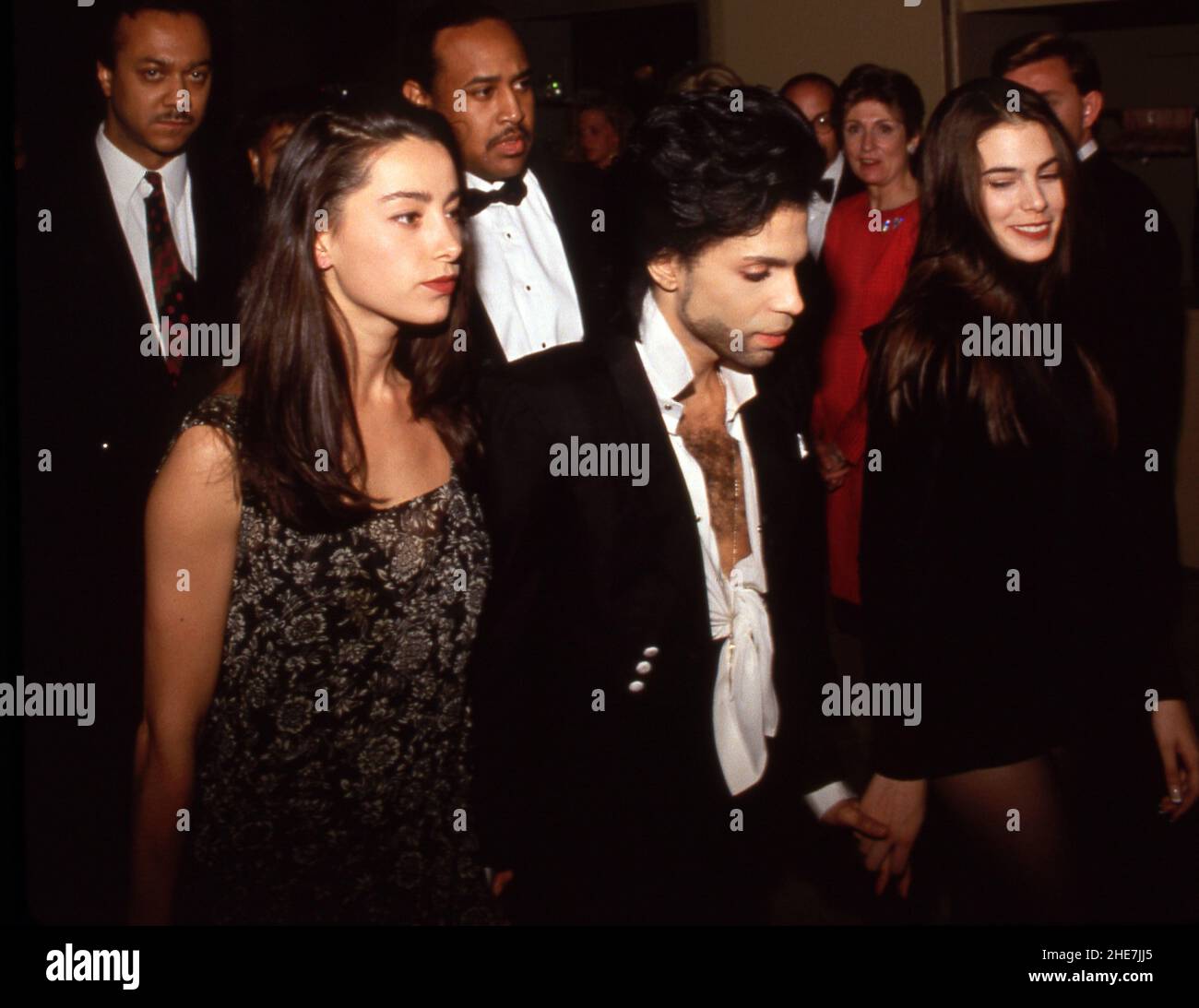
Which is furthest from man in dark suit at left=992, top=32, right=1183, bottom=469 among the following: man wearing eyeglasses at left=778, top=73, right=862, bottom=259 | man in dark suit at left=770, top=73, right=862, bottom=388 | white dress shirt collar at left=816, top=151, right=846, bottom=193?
white dress shirt collar at left=816, top=151, right=846, bottom=193

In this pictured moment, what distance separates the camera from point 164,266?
2.89 m

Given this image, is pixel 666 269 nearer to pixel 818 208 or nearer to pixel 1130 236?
pixel 1130 236

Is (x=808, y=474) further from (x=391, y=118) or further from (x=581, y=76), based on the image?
(x=581, y=76)

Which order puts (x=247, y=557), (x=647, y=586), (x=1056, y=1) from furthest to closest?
(x=1056, y=1) < (x=647, y=586) < (x=247, y=557)

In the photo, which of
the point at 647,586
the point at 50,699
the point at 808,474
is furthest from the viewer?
the point at 50,699

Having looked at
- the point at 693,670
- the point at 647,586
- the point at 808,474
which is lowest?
the point at 693,670

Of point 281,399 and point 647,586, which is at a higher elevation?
point 281,399

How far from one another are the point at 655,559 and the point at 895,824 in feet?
1.97

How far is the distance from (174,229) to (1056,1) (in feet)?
10.3

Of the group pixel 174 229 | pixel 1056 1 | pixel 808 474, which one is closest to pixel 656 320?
pixel 808 474

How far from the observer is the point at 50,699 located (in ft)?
9.30

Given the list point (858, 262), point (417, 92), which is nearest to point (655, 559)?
point (417, 92)

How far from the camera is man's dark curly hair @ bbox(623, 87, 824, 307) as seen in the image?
67.1 inches

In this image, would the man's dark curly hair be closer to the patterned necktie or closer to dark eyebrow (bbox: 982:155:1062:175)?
dark eyebrow (bbox: 982:155:1062:175)
